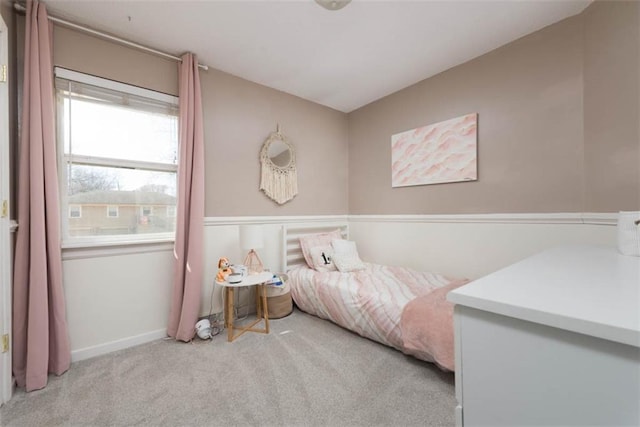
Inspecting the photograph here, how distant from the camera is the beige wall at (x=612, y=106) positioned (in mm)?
1675

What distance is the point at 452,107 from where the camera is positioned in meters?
2.58

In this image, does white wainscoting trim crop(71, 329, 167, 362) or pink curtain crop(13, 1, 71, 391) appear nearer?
pink curtain crop(13, 1, 71, 391)

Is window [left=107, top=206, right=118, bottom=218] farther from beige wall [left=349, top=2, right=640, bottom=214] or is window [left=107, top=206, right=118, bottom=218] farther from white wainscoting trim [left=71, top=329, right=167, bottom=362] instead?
beige wall [left=349, top=2, right=640, bottom=214]

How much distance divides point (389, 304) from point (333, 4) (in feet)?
6.81

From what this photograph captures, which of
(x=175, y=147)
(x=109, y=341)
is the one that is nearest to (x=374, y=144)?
(x=175, y=147)

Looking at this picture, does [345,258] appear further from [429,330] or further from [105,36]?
[105,36]

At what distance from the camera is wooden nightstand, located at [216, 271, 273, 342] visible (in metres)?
2.16

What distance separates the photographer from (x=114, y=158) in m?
2.11

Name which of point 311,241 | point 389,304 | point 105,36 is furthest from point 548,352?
point 105,36

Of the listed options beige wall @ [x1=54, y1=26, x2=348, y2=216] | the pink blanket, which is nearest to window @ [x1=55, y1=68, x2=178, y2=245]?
beige wall @ [x1=54, y1=26, x2=348, y2=216]

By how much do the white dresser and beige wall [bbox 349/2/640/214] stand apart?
1.62m

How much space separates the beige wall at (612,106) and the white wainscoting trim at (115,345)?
11.5 ft

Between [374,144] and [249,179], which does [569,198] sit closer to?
[374,144]

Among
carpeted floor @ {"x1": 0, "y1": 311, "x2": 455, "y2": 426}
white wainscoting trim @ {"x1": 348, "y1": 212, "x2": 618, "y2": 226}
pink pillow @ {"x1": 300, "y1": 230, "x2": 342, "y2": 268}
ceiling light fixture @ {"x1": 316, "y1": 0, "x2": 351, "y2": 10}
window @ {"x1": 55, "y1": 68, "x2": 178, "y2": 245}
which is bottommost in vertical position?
carpeted floor @ {"x1": 0, "y1": 311, "x2": 455, "y2": 426}
